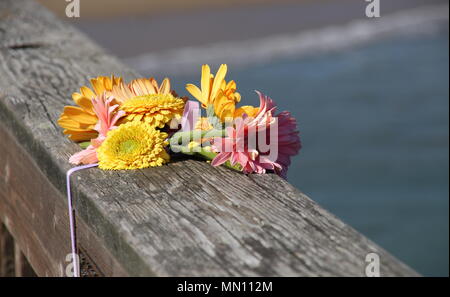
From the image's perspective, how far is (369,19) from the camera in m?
12.3

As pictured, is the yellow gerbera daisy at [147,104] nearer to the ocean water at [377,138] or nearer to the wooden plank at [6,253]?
the wooden plank at [6,253]

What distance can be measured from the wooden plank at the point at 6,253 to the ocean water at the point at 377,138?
2.84 meters

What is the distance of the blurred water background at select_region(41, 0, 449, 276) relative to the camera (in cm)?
545

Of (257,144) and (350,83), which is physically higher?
(257,144)

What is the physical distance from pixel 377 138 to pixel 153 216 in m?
5.19

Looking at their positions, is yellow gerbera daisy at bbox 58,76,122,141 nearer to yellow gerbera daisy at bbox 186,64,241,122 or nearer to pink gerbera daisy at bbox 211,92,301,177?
yellow gerbera daisy at bbox 186,64,241,122

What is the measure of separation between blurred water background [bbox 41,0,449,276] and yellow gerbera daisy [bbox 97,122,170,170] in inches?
133

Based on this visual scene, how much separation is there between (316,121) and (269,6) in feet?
23.1

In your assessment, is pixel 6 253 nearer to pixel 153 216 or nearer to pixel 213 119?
pixel 213 119

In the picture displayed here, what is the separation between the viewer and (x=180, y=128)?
1.94 meters

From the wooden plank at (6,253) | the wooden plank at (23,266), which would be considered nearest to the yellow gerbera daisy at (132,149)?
the wooden plank at (23,266)

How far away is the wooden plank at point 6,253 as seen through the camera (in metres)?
2.85
